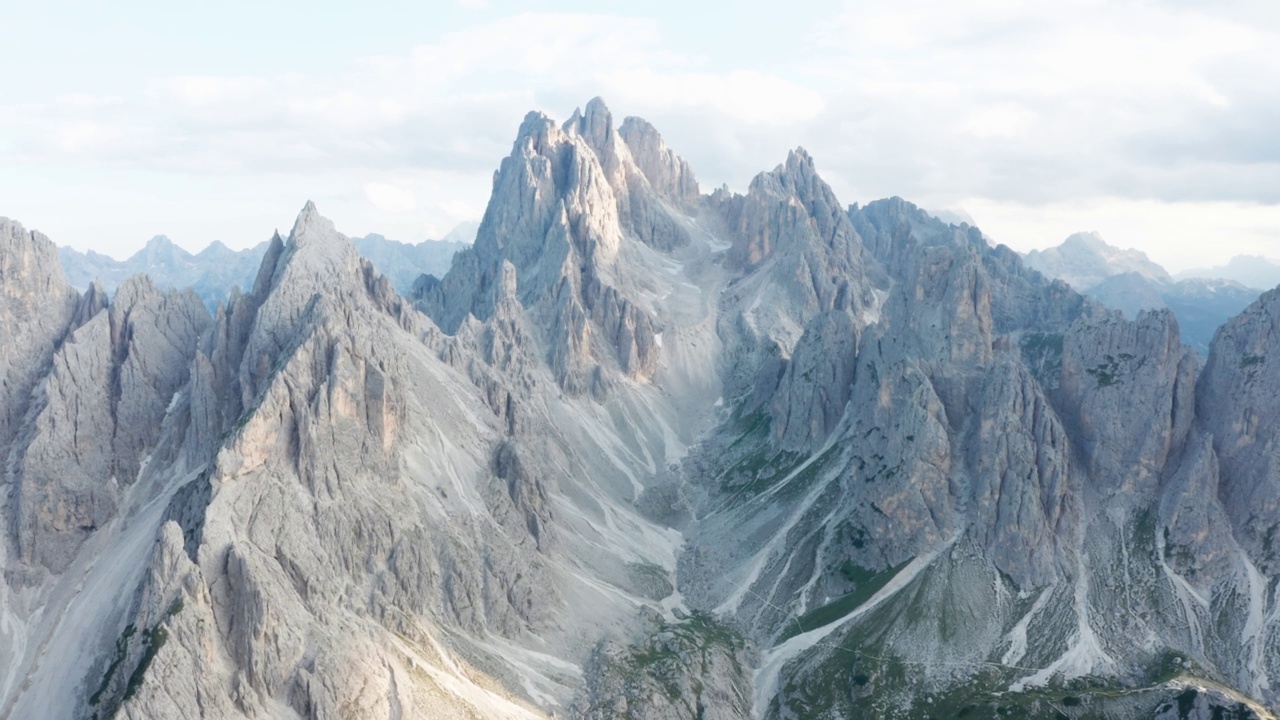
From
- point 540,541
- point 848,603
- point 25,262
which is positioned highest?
point 25,262

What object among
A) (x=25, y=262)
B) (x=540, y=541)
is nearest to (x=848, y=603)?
(x=540, y=541)

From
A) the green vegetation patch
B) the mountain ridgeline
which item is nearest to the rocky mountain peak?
the mountain ridgeline

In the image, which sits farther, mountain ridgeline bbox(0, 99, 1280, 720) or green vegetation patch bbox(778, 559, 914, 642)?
green vegetation patch bbox(778, 559, 914, 642)

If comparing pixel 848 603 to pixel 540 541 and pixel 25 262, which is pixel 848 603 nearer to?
pixel 540 541

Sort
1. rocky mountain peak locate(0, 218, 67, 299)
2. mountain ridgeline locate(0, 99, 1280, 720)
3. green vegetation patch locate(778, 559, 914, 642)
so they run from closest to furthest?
mountain ridgeline locate(0, 99, 1280, 720) < green vegetation patch locate(778, 559, 914, 642) < rocky mountain peak locate(0, 218, 67, 299)

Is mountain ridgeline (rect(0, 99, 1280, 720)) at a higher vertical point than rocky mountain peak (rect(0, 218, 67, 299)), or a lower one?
lower

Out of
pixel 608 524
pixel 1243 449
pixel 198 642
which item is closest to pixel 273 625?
pixel 198 642

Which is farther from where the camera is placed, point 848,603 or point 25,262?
point 25,262

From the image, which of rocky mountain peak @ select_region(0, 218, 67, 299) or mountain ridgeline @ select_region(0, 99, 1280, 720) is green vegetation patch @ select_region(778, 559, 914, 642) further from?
rocky mountain peak @ select_region(0, 218, 67, 299)

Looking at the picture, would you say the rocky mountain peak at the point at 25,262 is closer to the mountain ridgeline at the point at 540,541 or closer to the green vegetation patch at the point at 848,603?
the mountain ridgeline at the point at 540,541
